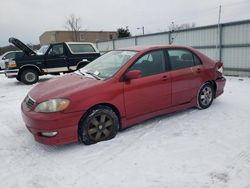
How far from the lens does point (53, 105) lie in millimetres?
3680

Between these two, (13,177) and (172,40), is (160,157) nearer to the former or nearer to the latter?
(13,177)

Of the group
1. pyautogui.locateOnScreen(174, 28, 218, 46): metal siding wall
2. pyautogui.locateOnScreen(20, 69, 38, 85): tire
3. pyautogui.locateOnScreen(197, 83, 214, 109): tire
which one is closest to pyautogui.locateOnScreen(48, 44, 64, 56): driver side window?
pyautogui.locateOnScreen(20, 69, 38, 85): tire

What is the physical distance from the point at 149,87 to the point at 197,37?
8.58 metres

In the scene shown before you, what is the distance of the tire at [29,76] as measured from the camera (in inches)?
435

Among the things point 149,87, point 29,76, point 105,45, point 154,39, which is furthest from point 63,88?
point 105,45

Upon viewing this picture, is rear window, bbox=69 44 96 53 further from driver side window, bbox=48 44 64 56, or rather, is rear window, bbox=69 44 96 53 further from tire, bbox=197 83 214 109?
tire, bbox=197 83 214 109

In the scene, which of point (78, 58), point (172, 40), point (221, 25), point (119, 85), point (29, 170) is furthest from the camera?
point (172, 40)

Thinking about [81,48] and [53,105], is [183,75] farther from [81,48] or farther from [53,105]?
[81,48]

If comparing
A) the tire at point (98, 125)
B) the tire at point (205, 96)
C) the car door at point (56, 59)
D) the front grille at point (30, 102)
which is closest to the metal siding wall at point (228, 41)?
the tire at point (205, 96)

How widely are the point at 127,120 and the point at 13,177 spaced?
1.95m

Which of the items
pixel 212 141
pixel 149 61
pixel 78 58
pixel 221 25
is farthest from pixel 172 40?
pixel 212 141

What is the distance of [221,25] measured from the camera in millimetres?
10602

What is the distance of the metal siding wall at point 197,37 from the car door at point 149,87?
733cm

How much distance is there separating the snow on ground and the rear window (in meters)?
7.20
